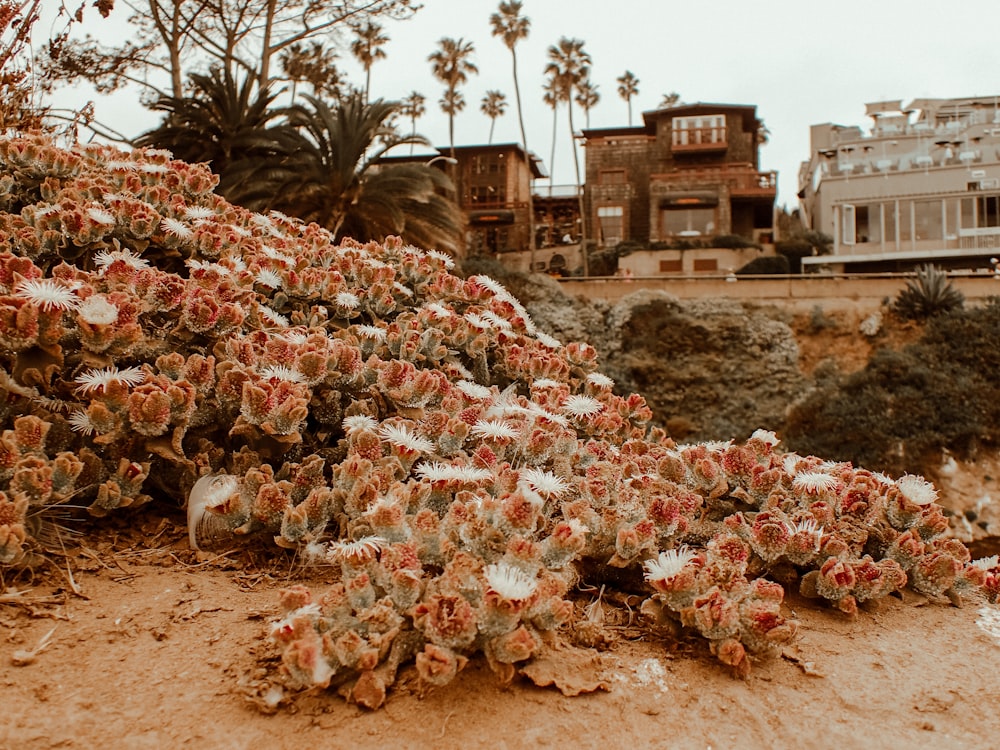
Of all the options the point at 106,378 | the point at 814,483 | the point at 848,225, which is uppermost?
the point at 848,225

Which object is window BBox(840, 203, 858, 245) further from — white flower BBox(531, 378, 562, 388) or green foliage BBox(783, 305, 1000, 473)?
white flower BBox(531, 378, 562, 388)

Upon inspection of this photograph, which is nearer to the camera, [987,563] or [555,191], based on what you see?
[987,563]

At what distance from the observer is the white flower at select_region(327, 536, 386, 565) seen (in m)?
1.94

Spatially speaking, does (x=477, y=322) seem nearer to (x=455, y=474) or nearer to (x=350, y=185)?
(x=455, y=474)

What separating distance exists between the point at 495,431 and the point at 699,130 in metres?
45.4

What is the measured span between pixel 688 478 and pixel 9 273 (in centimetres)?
227

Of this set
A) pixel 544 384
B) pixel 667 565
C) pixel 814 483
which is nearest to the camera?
pixel 667 565

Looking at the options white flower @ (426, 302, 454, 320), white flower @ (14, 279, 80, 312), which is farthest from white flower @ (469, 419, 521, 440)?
white flower @ (14, 279, 80, 312)

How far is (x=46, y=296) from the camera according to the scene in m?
2.37

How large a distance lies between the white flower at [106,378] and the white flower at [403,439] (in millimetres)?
753

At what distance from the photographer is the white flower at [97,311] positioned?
2.38 m

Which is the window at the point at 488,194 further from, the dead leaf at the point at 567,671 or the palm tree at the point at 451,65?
the dead leaf at the point at 567,671

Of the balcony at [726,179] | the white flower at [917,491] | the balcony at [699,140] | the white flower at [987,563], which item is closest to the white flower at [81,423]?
the white flower at [917,491]

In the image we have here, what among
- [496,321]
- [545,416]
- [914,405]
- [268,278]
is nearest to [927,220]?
[914,405]
